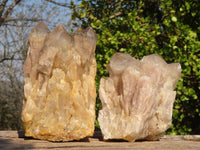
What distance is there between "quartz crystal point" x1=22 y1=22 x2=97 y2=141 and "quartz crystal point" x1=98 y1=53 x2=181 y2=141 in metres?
0.20

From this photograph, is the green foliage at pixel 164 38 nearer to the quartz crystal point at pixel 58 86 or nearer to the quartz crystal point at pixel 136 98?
the quartz crystal point at pixel 136 98

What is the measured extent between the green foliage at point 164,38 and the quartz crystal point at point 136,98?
39.1 inches

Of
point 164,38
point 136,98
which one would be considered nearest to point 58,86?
point 136,98

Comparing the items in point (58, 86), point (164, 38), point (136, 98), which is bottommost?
point (136, 98)

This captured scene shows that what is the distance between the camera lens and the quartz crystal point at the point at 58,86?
2.06m

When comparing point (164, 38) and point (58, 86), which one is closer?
point (58, 86)

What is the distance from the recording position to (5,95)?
748 cm

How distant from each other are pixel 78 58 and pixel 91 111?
1.71ft

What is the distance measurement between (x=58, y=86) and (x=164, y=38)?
7.26 feet

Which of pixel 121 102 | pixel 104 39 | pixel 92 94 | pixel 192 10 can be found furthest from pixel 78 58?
pixel 192 10

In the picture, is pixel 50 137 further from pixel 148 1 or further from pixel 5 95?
pixel 5 95

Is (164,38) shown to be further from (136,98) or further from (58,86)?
(58,86)

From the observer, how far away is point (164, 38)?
369 cm

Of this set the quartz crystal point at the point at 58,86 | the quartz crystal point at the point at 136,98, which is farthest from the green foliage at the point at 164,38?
the quartz crystal point at the point at 58,86
